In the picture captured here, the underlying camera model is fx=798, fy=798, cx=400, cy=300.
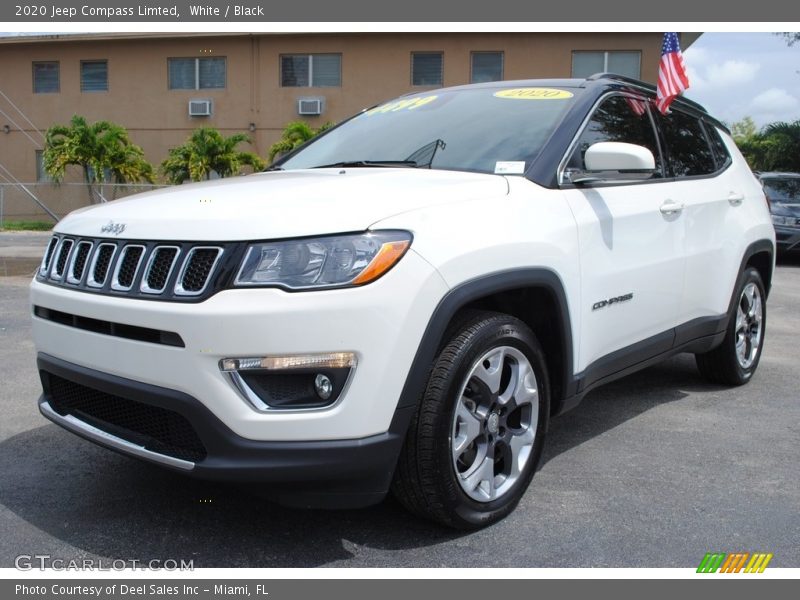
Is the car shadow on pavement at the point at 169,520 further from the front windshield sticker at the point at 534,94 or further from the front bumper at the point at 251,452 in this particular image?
the front windshield sticker at the point at 534,94

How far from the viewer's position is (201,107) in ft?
79.0

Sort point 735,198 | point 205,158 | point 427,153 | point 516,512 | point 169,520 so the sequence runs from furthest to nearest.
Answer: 1. point 205,158
2. point 735,198
3. point 427,153
4. point 516,512
5. point 169,520

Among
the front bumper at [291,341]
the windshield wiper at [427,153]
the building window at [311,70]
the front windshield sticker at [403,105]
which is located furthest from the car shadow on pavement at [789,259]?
the building window at [311,70]

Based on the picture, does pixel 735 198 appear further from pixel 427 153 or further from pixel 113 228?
pixel 113 228

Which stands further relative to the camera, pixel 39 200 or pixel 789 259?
pixel 39 200

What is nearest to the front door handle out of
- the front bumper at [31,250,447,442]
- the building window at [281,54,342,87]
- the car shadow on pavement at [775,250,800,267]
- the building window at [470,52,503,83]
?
the front bumper at [31,250,447,442]

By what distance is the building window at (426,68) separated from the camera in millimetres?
22859

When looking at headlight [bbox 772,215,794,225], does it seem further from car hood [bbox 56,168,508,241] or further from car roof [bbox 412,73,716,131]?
car hood [bbox 56,168,508,241]

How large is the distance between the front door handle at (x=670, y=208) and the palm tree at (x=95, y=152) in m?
21.1

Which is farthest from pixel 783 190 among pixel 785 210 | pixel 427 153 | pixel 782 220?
pixel 427 153

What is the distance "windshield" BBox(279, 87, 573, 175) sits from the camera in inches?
138

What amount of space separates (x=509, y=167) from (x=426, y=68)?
807 inches

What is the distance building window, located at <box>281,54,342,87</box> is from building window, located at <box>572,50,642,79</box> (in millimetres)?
6813

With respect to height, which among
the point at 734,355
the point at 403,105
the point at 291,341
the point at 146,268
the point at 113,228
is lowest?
the point at 734,355
